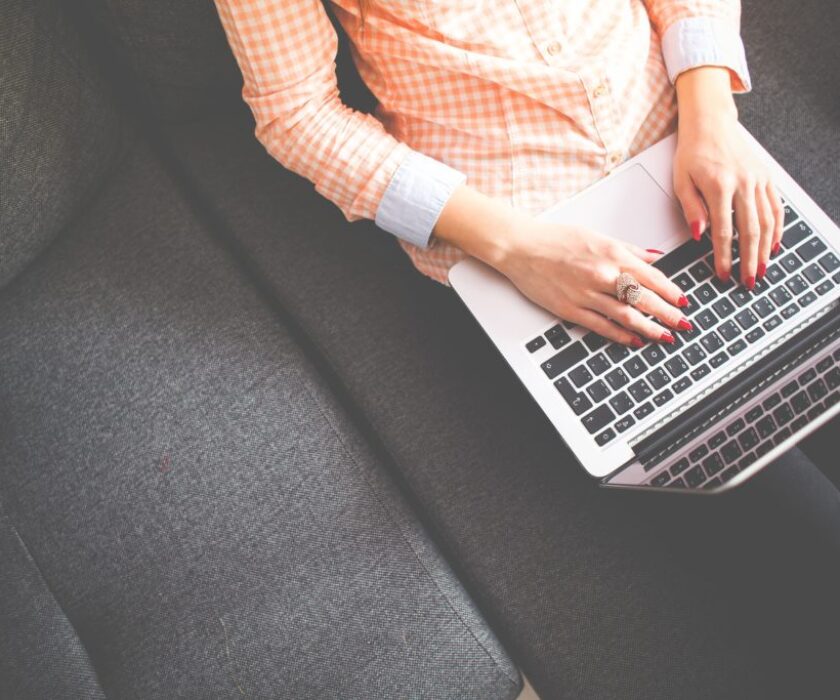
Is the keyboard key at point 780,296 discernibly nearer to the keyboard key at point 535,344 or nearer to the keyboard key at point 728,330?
the keyboard key at point 728,330

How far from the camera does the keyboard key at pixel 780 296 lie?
2.53ft

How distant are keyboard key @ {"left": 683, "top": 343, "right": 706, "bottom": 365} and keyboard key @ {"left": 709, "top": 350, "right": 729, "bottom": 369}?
0.04 feet

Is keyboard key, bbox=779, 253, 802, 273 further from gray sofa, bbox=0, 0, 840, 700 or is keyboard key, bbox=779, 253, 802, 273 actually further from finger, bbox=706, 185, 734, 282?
gray sofa, bbox=0, 0, 840, 700

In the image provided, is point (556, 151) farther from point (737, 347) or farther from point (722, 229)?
point (737, 347)

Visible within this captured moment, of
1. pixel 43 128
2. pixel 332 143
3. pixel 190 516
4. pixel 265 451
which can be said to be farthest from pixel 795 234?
pixel 43 128

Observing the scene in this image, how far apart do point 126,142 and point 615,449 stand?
35.9 inches

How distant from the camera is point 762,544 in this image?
82 centimetres

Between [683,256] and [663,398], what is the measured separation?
7.7 inches

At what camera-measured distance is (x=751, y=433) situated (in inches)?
29.6

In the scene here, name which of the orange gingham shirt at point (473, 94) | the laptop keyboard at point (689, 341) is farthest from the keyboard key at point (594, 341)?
the orange gingham shirt at point (473, 94)

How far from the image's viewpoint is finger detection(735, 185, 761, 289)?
758 mm

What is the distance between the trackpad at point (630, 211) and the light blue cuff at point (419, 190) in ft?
0.45

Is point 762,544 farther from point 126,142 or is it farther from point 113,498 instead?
point 126,142

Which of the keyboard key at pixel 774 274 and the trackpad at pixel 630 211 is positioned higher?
the trackpad at pixel 630 211
